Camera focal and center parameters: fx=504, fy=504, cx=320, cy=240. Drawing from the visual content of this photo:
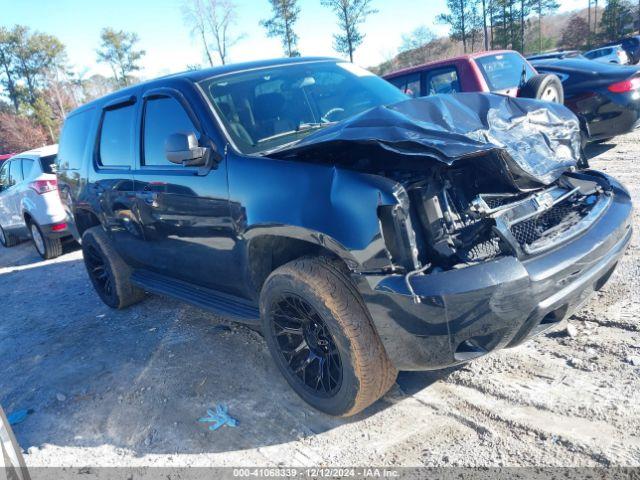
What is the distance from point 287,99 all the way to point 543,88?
15.1ft

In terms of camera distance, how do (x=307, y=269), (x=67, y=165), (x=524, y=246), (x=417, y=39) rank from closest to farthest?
(x=524, y=246)
(x=307, y=269)
(x=67, y=165)
(x=417, y=39)

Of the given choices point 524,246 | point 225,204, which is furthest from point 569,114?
point 225,204

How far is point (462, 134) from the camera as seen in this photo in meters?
2.63

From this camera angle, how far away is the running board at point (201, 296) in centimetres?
328

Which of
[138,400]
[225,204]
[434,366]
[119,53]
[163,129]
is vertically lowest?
[138,400]

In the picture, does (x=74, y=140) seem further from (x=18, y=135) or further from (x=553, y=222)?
(x=18, y=135)

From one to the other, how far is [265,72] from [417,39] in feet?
155

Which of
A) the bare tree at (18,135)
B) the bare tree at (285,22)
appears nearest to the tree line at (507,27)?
the bare tree at (285,22)

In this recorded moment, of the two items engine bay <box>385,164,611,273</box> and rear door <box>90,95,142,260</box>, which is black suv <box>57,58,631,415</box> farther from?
rear door <box>90,95,142,260</box>

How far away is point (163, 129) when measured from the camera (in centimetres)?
373

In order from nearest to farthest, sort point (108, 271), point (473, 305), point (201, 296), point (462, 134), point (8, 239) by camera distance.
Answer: point (473, 305) < point (462, 134) < point (201, 296) < point (108, 271) < point (8, 239)

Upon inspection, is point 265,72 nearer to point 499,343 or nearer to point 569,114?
point 569,114

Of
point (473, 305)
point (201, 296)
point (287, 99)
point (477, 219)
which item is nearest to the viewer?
point (473, 305)

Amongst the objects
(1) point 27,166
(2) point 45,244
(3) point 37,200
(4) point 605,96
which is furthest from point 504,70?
(1) point 27,166
